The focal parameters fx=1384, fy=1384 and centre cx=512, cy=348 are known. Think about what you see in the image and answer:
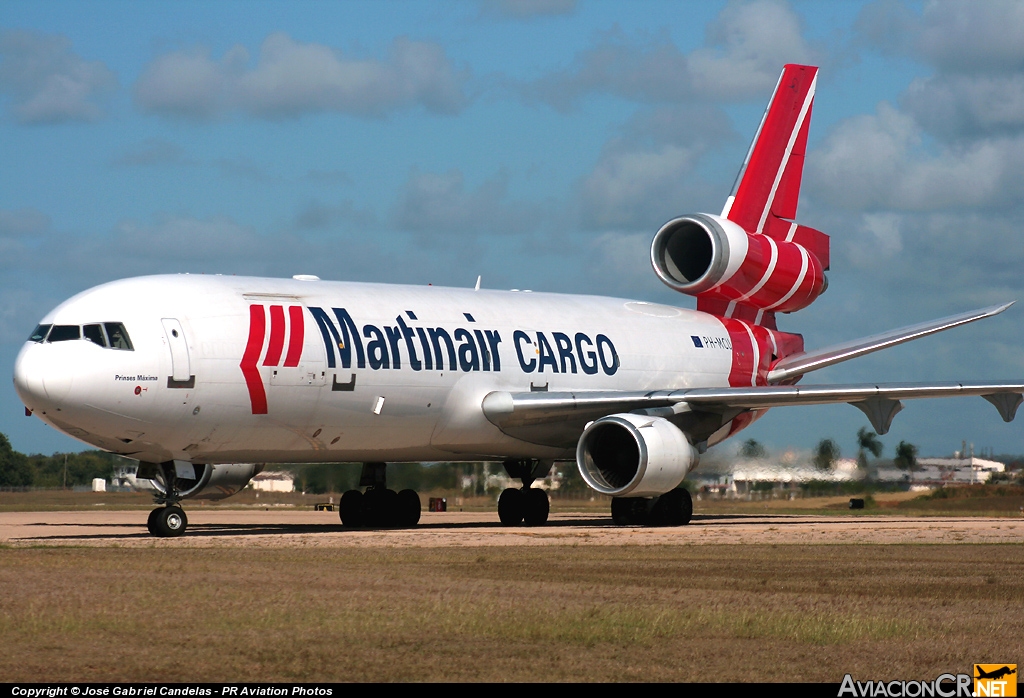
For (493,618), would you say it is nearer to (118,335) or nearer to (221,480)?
(118,335)

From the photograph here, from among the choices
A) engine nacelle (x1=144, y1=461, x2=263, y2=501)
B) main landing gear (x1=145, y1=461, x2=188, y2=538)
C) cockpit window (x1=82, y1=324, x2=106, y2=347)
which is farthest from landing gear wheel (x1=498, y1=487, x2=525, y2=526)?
cockpit window (x1=82, y1=324, x2=106, y2=347)

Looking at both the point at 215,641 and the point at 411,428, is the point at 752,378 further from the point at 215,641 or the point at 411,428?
the point at 215,641

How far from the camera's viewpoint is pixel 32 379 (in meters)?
20.0

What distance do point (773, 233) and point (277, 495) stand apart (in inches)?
1014

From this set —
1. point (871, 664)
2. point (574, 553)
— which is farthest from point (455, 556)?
point (871, 664)

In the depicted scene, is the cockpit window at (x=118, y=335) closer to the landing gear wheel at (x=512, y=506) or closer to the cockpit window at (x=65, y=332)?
the cockpit window at (x=65, y=332)

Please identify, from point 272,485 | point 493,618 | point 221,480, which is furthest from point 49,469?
point 493,618

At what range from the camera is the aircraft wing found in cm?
2564

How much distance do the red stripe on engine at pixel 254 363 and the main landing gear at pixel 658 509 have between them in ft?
26.1

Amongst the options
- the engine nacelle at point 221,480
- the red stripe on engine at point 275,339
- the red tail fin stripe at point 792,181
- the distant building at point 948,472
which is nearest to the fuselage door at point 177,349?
the red stripe on engine at point 275,339

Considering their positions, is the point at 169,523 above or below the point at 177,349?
below

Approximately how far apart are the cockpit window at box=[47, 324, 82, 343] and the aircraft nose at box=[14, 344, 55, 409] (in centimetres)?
33

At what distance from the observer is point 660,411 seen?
2631 cm

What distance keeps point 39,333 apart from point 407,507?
8.87 meters
